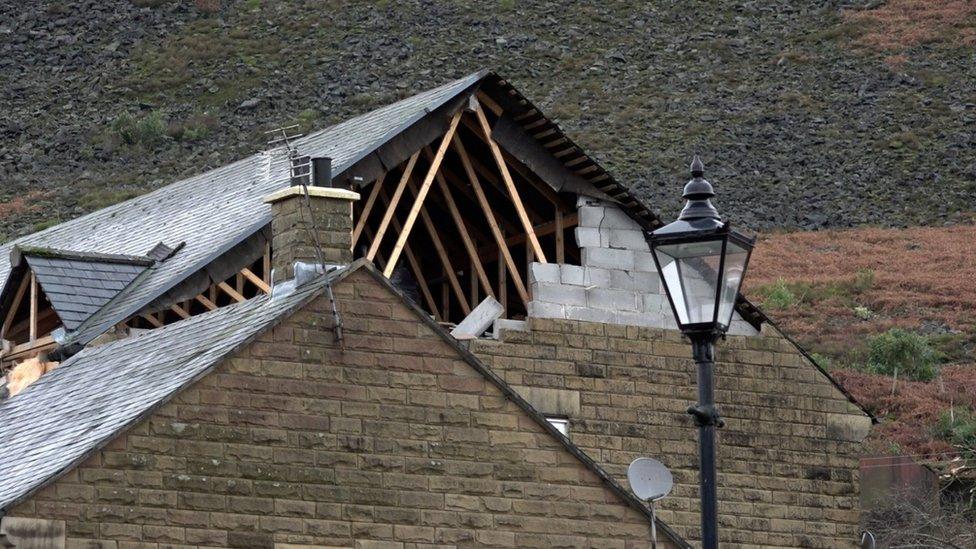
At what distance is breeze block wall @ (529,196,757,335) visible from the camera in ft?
82.8

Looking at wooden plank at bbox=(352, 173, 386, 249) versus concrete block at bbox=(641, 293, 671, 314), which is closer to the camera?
wooden plank at bbox=(352, 173, 386, 249)

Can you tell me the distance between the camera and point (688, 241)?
521 inches

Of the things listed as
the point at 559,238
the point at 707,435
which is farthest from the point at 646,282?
the point at 707,435

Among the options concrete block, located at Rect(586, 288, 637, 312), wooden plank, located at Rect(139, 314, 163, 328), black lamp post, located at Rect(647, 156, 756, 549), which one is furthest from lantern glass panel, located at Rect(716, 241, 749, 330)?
concrete block, located at Rect(586, 288, 637, 312)

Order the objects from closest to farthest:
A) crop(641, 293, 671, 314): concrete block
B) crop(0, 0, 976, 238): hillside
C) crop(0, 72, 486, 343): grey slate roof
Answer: crop(0, 72, 486, 343): grey slate roof < crop(641, 293, 671, 314): concrete block < crop(0, 0, 976, 238): hillside

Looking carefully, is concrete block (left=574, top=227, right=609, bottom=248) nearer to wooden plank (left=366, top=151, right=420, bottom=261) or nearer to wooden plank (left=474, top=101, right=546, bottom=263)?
wooden plank (left=474, top=101, right=546, bottom=263)

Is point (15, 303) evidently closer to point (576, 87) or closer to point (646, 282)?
point (646, 282)

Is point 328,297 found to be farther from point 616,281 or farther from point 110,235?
point 110,235

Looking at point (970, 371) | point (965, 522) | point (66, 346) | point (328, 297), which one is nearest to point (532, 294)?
point (66, 346)

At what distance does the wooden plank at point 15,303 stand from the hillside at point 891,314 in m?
23.5

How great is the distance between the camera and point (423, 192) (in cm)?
2498

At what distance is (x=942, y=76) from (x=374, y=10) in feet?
95.9

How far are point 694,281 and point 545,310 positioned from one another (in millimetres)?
11973

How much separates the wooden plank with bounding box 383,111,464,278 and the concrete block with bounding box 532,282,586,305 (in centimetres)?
163
